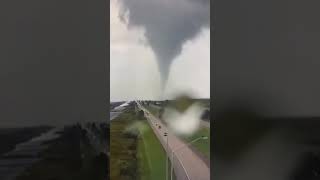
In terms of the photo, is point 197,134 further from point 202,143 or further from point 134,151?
point 134,151

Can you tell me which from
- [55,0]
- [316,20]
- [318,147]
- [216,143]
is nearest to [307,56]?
[316,20]

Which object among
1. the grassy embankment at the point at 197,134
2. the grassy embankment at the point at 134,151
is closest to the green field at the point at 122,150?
the grassy embankment at the point at 134,151

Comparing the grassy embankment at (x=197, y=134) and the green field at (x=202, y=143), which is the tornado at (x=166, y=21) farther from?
the green field at (x=202, y=143)

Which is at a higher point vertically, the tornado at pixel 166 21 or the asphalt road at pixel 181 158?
the tornado at pixel 166 21

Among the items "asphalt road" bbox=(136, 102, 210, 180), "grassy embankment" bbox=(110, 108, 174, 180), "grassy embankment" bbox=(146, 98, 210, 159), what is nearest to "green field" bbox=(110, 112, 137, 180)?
"grassy embankment" bbox=(110, 108, 174, 180)

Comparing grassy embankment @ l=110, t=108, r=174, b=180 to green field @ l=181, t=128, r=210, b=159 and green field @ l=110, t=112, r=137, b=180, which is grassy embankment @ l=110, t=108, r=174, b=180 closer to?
green field @ l=110, t=112, r=137, b=180

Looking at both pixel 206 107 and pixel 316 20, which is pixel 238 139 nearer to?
pixel 206 107
